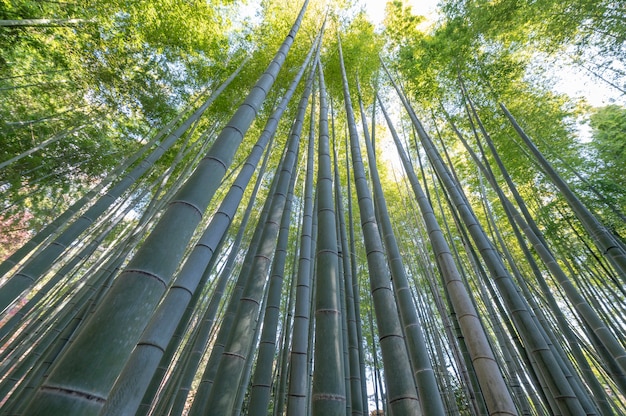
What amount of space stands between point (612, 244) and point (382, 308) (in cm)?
232

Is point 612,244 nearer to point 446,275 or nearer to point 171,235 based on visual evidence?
point 446,275

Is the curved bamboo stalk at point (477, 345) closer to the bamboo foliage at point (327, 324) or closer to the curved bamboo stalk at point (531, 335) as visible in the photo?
the curved bamboo stalk at point (531, 335)

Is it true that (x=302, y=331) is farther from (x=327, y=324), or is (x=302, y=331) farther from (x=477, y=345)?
(x=477, y=345)

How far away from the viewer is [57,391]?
624 millimetres

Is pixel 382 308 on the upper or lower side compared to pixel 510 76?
lower

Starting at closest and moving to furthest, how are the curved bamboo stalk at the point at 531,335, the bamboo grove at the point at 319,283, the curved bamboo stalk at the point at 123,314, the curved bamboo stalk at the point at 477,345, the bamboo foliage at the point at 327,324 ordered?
the curved bamboo stalk at the point at 123,314 < the bamboo grove at the point at 319,283 < the bamboo foliage at the point at 327,324 < the curved bamboo stalk at the point at 477,345 < the curved bamboo stalk at the point at 531,335

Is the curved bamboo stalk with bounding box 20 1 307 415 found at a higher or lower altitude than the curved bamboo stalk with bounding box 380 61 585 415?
lower

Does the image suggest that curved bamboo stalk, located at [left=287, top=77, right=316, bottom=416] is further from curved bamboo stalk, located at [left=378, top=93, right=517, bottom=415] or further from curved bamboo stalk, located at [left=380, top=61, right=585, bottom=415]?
curved bamboo stalk, located at [left=380, top=61, right=585, bottom=415]

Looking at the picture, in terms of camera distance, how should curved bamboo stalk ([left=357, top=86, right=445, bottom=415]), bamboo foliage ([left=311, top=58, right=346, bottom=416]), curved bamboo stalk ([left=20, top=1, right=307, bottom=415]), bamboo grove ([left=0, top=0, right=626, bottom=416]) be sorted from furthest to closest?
curved bamboo stalk ([left=357, top=86, right=445, bottom=415]), bamboo foliage ([left=311, top=58, right=346, bottom=416]), bamboo grove ([left=0, top=0, right=626, bottom=416]), curved bamboo stalk ([left=20, top=1, right=307, bottom=415])

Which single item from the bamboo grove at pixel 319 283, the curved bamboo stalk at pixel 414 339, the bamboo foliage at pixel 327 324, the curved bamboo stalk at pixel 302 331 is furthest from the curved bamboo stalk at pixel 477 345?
the curved bamboo stalk at pixel 302 331

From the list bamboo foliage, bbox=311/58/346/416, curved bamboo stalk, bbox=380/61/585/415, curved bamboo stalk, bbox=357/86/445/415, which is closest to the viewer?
bamboo foliage, bbox=311/58/346/416

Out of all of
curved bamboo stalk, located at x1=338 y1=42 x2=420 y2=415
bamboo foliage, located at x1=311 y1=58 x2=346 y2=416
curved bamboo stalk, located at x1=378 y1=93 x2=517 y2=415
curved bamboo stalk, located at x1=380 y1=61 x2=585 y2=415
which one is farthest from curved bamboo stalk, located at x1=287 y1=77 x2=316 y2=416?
curved bamboo stalk, located at x1=380 y1=61 x2=585 y2=415

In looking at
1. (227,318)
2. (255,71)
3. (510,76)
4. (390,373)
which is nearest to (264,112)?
(255,71)

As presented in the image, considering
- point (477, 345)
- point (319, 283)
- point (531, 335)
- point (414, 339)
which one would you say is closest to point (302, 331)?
point (319, 283)
